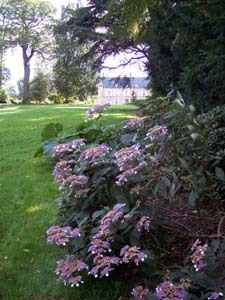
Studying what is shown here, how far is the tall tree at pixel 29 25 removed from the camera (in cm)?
4241

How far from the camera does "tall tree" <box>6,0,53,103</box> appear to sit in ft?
139

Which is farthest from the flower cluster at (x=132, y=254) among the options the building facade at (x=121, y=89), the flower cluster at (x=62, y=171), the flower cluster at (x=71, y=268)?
the building facade at (x=121, y=89)

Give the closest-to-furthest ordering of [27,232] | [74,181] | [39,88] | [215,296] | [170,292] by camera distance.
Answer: [215,296] → [170,292] → [74,181] → [27,232] → [39,88]

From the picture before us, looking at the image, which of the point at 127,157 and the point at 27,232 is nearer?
the point at 127,157

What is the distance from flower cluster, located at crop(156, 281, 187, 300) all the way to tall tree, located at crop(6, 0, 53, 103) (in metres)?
40.9

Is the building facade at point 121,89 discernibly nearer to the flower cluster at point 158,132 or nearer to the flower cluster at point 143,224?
the flower cluster at point 158,132

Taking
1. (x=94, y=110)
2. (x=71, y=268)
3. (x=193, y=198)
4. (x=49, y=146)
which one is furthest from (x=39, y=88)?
(x=193, y=198)

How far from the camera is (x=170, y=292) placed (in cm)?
182

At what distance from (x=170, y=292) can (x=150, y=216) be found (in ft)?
1.77

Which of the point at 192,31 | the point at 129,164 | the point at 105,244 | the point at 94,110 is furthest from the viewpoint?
the point at 192,31

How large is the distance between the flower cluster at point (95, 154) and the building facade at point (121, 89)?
1650cm

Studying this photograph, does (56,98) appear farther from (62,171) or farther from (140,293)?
(140,293)

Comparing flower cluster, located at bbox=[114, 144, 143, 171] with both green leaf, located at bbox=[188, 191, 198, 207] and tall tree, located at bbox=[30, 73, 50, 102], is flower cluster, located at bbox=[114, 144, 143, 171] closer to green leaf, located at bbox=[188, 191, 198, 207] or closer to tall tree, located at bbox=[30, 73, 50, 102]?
green leaf, located at bbox=[188, 191, 198, 207]

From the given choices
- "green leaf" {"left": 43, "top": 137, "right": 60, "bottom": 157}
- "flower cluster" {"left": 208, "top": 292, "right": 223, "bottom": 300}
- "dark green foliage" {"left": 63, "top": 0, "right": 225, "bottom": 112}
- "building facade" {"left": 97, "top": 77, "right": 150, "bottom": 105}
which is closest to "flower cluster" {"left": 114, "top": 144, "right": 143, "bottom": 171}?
"flower cluster" {"left": 208, "top": 292, "right": 223, "bottom": 300}
